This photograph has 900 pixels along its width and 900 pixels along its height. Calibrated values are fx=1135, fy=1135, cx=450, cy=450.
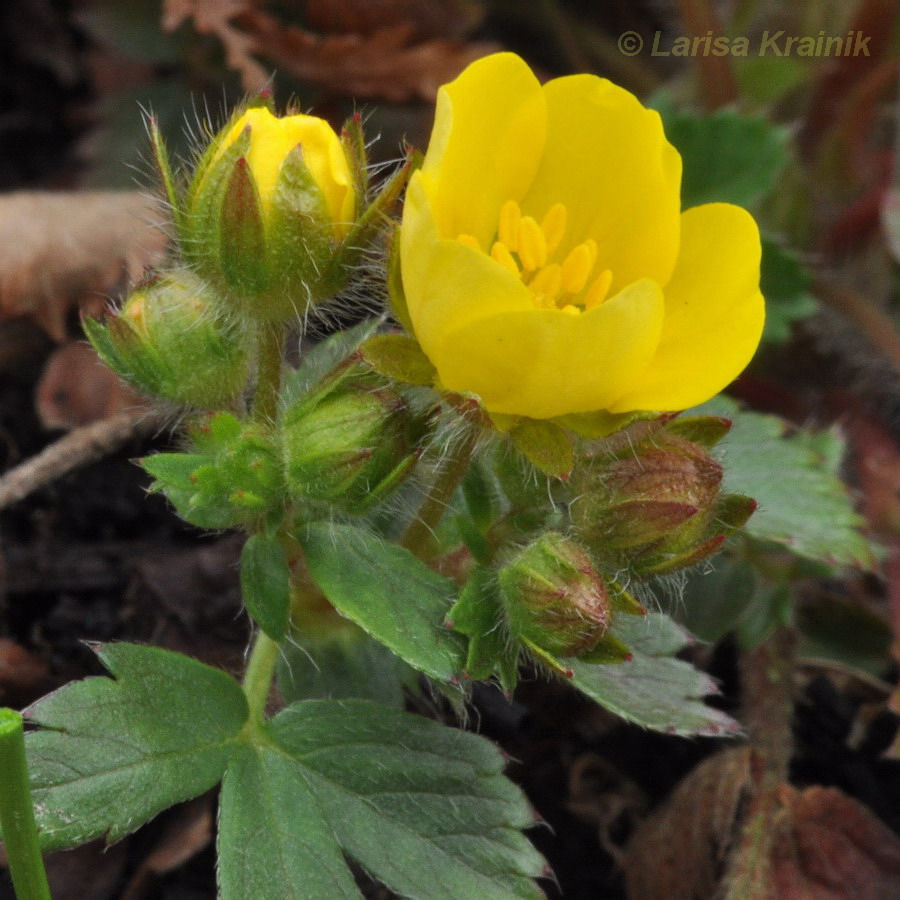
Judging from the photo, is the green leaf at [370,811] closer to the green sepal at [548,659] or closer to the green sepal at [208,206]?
the green sepal at [548,659]

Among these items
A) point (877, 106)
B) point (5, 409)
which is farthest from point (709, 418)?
point (877, 106)

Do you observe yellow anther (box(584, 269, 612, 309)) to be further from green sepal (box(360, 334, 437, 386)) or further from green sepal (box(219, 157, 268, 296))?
green sepal (box(219, 157, 268, 296))

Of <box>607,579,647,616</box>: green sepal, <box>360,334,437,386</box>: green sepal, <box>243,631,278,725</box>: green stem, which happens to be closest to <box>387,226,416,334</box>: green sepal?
<box>360,334,437,386</box>: green sepal

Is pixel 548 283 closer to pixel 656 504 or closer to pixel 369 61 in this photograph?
pixel 656 504

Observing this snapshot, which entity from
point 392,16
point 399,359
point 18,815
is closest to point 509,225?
point 399,359

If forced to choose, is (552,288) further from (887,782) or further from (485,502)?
(887,782)
